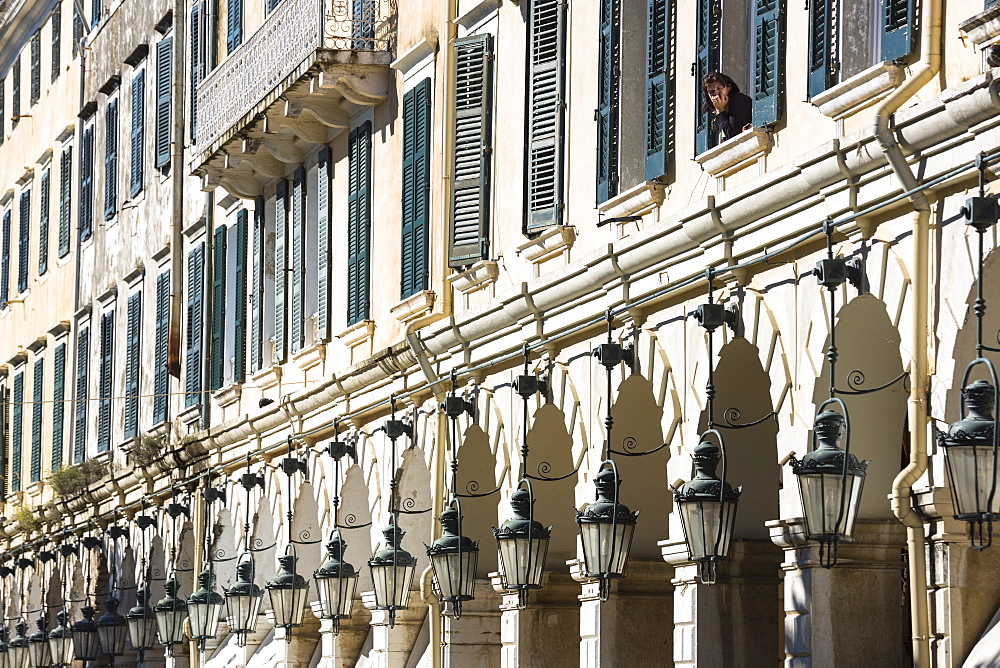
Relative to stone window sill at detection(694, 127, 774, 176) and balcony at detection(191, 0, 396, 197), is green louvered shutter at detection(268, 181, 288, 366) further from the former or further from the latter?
stone window sill at detection(694, 127, 774, 176)

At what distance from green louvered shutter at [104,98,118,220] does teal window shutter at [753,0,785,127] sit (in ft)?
60.3

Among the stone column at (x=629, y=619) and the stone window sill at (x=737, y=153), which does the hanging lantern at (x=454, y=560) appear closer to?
the stone column at (x=629, y=619)

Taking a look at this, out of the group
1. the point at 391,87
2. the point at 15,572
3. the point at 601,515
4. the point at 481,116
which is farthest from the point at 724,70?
the point at 15,572

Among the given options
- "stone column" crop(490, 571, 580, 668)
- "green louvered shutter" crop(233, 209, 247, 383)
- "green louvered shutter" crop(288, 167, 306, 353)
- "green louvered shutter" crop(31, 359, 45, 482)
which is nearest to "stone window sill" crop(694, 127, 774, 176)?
"stone column" crop(490, 571, 580, 668)

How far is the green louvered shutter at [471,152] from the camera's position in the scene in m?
17.7

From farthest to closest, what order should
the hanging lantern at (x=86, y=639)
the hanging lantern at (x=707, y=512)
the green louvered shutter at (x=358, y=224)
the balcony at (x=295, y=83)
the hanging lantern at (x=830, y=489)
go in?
1. the hanging lantern at (x=86, y=639)
2. the green louvered shutter at (x=358, y=224)
3. the balcony at (x=295, y=83)
4. the hanging lantern at (x=707, y=512)
5. the hanging lantern at (x=830, y=489)

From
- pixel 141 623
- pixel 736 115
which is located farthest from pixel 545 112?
pixel 141 623

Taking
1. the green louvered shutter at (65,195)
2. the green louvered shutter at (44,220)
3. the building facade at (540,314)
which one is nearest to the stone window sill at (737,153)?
the building facade at (540,314)

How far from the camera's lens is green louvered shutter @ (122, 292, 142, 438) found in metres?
28.5

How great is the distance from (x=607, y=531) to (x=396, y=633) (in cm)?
603

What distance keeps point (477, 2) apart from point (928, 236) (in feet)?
24.4

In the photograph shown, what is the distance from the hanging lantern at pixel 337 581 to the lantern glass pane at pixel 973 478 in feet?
32.2

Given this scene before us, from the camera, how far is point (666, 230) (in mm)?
14188

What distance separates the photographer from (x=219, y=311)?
2472cm
